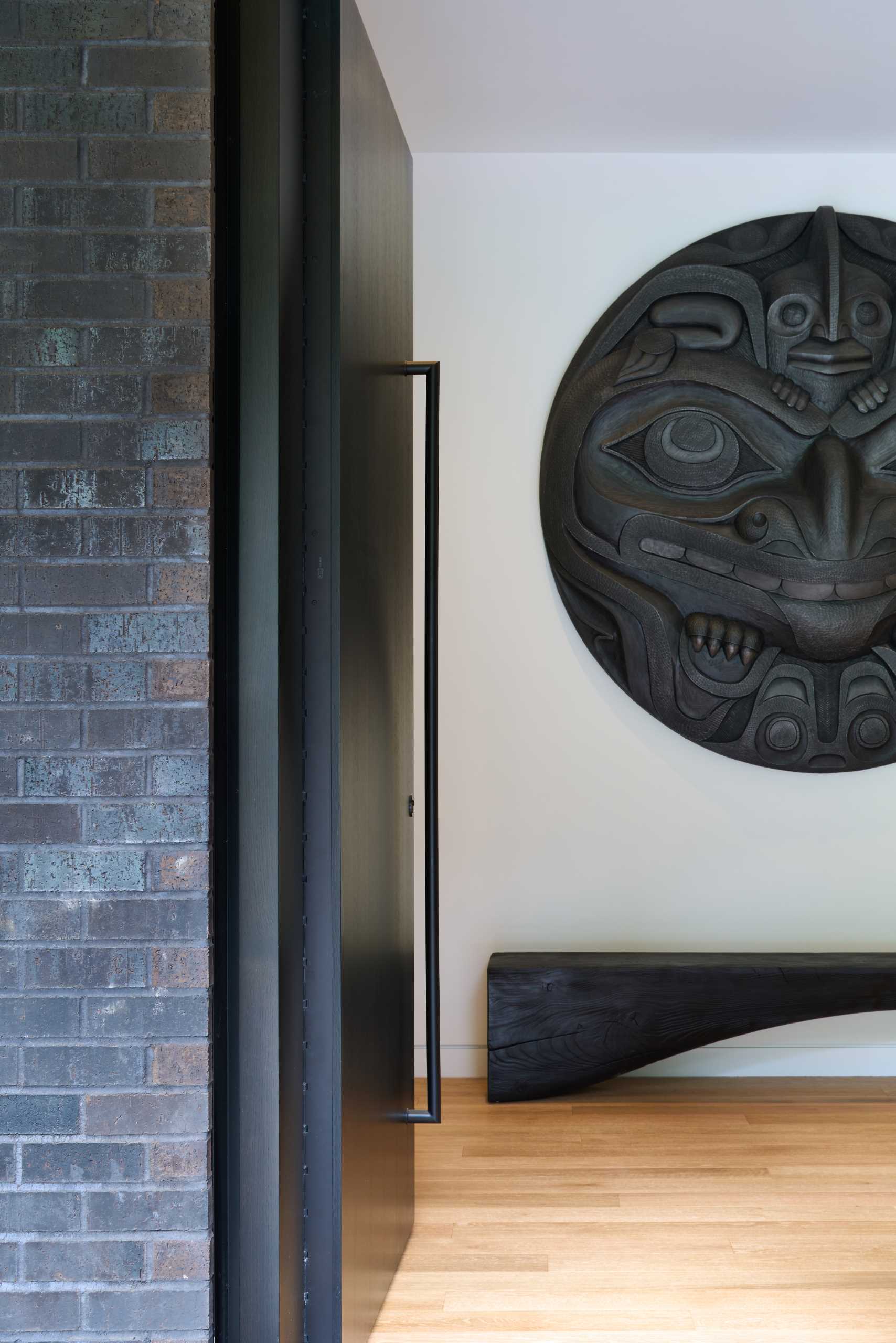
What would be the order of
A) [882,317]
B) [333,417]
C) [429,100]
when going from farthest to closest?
[882,317], [429,100], [333,417]

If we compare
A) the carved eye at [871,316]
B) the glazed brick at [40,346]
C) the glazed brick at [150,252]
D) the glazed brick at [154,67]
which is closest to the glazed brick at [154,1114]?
the glazed brick at [40,346]

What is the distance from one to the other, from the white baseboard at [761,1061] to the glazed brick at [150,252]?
2440mm

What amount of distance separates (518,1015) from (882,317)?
2237mm

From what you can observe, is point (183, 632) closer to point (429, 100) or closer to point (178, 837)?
point (178, 837)

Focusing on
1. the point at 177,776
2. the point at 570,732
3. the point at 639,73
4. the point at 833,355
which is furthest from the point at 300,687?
the point at 833,355

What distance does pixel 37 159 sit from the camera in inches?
56.7

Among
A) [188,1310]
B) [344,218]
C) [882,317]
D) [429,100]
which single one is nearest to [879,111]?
[882,317]

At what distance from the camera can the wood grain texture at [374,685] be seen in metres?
1.70

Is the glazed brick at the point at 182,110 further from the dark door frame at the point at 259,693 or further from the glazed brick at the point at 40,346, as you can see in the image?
the glazed brick at the point at 40,346

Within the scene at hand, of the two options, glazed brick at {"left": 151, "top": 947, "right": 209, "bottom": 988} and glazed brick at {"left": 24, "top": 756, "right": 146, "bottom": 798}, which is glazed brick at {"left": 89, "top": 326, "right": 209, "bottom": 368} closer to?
glazed brick at {"left": 24, "top": 756, "right": 146, "bottom": 798}

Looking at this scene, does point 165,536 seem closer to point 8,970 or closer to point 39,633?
point 39,633

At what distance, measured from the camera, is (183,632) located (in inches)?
56.1

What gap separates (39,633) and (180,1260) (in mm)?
830

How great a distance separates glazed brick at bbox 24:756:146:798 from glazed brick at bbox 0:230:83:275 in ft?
2.11
